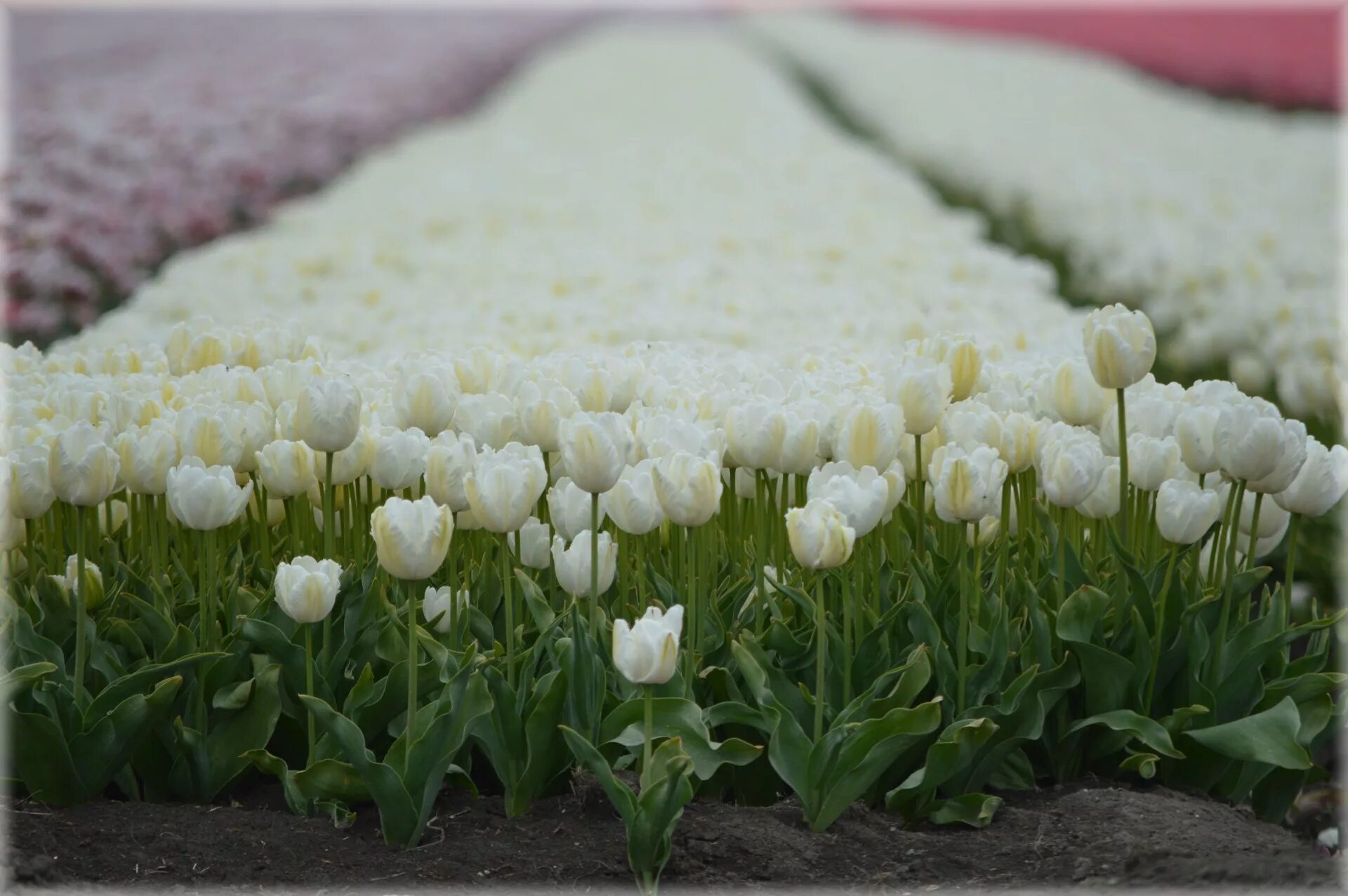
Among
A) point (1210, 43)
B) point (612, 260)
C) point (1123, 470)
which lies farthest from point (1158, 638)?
point (1210, 43)

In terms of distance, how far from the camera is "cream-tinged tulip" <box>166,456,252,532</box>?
2395 mm

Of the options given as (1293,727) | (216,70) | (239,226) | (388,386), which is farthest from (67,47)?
(1293,727)

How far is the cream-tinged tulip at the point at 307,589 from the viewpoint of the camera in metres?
2.24

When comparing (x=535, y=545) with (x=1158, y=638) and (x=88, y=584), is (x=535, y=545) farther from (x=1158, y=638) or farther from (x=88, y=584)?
(x=1158, y=638)

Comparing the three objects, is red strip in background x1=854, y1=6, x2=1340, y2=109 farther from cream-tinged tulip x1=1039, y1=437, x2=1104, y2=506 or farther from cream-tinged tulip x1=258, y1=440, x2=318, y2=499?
cream-tinged tulip x1=258, y1=440, x2=318, y2=499

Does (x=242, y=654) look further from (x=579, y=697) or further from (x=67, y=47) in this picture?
(x=67, y=47)

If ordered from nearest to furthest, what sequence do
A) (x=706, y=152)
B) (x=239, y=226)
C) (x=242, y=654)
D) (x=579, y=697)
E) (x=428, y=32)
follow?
(x=579, y=697) < (x=242, y=654) < (x=239, y=226) < (x=706, y=152) < (x=428, y=32)

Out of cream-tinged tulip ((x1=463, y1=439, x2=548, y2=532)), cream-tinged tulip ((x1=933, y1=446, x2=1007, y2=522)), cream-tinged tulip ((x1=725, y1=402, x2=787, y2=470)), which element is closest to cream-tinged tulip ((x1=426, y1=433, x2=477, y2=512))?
cream-tinged tulip ((x1=463, y1=439, x2=548, y2=532))

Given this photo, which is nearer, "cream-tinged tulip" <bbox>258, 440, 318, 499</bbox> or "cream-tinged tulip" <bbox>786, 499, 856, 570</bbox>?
"cream-tinged tulip" <bbox>786, 499, 856, 570</bbox>

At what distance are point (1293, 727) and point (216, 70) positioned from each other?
11503mm

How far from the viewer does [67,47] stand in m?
11.8

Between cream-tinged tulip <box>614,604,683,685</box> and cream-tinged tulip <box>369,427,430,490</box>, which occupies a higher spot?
cream-tinged tulip <box>369,427,430,490</box>

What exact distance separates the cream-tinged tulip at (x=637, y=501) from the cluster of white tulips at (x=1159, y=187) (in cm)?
309

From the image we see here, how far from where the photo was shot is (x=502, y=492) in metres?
2.25
